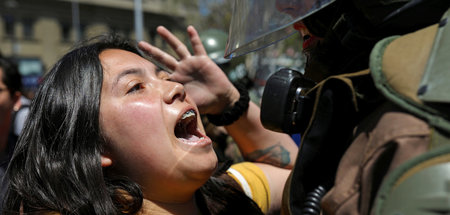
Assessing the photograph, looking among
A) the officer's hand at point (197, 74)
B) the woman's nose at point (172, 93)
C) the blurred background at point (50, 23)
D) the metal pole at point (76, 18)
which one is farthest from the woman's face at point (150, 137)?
the metal pole at point (76, 18)

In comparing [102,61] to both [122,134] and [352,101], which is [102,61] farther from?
[352,101]

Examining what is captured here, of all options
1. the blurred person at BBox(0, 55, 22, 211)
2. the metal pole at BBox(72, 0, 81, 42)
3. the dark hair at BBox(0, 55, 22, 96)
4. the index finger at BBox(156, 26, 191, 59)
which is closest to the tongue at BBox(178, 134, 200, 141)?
the index finger at BBox(156, 26, 191, 59)

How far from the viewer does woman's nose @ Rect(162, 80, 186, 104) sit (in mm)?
1626

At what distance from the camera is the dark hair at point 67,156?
4.96 ft

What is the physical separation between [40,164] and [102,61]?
50 centimetres

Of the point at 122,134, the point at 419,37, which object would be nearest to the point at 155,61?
the point at 122,134

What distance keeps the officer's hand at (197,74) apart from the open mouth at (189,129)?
326 millimetres

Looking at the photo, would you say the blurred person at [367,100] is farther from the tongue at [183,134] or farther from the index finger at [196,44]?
the index finger at [196,44]

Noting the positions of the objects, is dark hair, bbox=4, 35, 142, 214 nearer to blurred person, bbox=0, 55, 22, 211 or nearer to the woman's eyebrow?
the woman's eyebrow

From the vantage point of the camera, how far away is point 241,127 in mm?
2262

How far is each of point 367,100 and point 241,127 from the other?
1409 millimetres

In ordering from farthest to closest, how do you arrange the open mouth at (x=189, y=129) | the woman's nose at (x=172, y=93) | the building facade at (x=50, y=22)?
1. the building facade at (x=50, y=22)
2. the open mouth at (x=189, y=129)
3. the woman's nose at (x=172, y=93)

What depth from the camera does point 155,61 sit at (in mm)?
2051

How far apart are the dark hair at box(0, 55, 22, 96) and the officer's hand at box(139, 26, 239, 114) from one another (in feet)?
6.62
